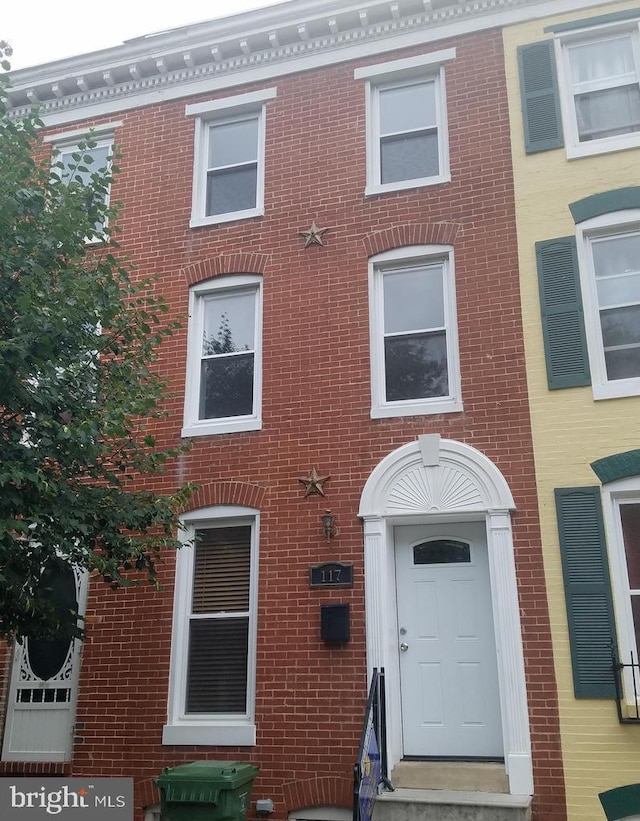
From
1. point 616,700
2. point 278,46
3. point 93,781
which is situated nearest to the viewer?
point 616,700

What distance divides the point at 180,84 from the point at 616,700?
932 centimetres

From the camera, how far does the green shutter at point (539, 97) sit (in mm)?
8906

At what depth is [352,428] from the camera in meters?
8.59

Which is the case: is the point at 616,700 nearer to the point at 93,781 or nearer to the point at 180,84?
the point at 93,781

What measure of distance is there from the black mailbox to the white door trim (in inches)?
9.1

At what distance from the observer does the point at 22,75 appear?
11.3 meters

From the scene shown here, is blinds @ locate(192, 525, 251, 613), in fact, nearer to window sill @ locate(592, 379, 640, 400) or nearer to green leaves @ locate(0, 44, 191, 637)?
green leaves @ locate(0, 44, 191, 637)

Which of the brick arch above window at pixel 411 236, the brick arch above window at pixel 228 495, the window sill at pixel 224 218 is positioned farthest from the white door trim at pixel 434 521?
the window sill at pixel 224 218

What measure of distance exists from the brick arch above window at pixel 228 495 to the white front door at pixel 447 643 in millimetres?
1581

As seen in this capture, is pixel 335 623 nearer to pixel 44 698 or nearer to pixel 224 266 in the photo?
pixel 44 698

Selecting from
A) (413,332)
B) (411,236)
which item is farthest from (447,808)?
(411,236)

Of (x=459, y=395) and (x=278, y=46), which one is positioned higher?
(x=278, y=46)

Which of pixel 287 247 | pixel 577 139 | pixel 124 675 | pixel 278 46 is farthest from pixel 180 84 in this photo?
pixel 124 675

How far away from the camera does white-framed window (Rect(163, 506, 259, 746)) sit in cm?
813
